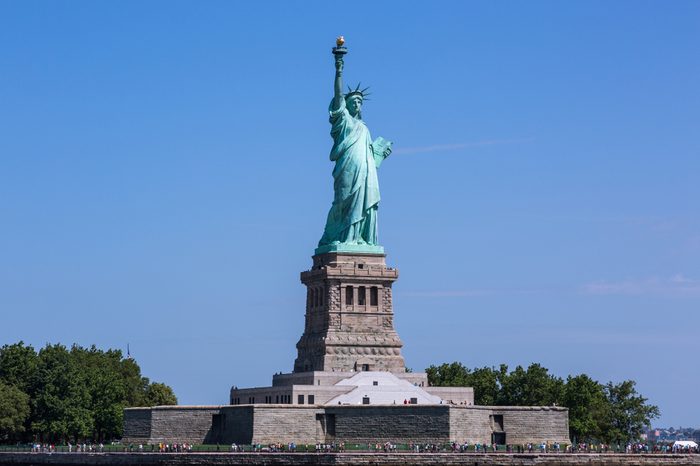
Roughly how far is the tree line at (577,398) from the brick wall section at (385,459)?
17.3 m

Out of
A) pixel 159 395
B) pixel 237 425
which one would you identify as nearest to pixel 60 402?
pixel 159 395

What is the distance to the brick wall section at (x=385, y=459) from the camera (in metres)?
83.1

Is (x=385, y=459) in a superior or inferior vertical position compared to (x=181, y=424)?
inferior

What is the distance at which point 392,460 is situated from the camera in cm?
8338

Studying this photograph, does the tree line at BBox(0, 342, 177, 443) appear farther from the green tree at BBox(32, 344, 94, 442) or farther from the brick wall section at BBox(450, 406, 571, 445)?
the brick wall section at BBox(450, 406, 571, 445)

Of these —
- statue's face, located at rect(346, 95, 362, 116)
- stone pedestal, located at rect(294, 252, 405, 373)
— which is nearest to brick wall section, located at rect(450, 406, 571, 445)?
stone pedestal, located at rect(294, 252, 405, 373)

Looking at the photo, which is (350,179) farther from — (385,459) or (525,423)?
(385,459)

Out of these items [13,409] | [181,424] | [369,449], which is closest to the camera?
[369,449]

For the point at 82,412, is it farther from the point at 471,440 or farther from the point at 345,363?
the point at 471,440

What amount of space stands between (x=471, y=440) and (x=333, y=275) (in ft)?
57.9

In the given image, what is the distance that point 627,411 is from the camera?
11094 centimetres

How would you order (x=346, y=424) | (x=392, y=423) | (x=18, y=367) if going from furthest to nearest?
1. (x=18, y=367)
2. (x=346, y=424)
3. (x=392, y=423)

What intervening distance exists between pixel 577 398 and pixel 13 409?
39.7m

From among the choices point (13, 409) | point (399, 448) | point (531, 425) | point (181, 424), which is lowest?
point (399, 448)
